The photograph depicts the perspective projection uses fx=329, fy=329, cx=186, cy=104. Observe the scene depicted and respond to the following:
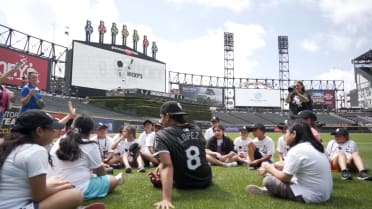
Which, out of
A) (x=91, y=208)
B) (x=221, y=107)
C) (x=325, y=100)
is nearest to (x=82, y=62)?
(x=221, y=107)

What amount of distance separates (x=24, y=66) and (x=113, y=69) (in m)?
14.5

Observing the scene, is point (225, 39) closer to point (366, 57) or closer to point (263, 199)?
point (366, 57)

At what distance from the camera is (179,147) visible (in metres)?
4.50

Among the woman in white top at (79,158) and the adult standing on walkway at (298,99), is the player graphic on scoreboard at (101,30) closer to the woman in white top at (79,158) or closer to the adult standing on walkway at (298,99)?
the adult standing on walkway at (298,99)

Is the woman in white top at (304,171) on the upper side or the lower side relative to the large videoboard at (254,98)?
lower

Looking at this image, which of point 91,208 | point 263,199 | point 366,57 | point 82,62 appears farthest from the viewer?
point 366,57

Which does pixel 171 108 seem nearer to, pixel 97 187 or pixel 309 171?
pixel 97 187

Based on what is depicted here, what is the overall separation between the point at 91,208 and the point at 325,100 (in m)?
73.0

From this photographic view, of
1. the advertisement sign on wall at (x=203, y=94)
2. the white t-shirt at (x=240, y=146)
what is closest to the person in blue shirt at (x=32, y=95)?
the white t-shirt at (x=240, y=146)

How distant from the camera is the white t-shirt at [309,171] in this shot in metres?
4.16

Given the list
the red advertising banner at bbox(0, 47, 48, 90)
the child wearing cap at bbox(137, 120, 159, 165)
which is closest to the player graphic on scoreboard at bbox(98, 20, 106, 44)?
the red advertising banner at bbox(0, 47, 48, 90)

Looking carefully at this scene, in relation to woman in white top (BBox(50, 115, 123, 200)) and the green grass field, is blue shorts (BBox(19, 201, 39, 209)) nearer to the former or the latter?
woman in white top (BBox(50, 115, 123, 200))

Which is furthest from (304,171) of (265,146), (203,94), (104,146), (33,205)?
(203,94)

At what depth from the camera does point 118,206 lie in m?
4.19
